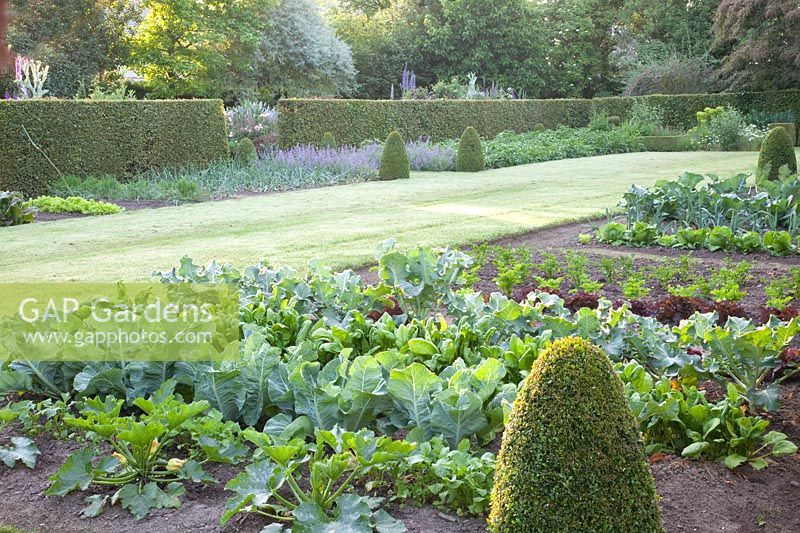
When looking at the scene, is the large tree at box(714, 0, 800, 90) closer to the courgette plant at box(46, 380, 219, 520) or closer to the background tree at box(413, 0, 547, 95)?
the background tree at box(413, 0, 547, 95)

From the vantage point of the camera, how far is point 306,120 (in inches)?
685

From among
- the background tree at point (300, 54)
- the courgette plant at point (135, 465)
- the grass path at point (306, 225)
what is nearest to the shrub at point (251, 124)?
the grass path at point (306, 225)

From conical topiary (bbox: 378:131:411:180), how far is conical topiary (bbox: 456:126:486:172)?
6.67 feet

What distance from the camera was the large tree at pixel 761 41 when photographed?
24.1m

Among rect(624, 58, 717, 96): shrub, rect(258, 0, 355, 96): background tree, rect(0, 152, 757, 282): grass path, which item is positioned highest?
rect(258, 0, 355, 96): background tree

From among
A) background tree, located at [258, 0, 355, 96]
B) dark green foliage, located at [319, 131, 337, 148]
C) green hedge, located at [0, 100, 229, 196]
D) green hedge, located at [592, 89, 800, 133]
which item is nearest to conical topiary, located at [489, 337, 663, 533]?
green hedge, located at [0, 100, 229, 196]

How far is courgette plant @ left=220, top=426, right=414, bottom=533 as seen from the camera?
7.52 feet

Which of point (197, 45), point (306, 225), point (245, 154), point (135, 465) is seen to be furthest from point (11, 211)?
point (197, 45)

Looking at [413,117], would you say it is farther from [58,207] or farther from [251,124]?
[58,207]

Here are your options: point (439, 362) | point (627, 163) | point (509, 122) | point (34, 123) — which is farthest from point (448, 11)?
point (439, 362)

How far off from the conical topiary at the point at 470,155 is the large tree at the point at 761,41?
11626 millimetres

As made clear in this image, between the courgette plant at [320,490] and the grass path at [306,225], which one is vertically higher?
the courgette plant at [320,490]

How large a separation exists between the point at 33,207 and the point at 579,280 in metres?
8.00

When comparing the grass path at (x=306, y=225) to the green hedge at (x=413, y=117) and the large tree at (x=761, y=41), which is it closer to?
the green hedge at (x=413, y=117)
